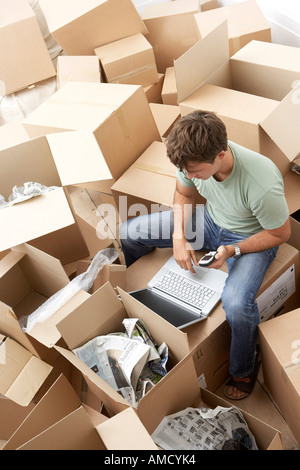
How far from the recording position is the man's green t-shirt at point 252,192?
152 cm

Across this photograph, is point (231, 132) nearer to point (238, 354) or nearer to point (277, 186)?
point (277, 186)

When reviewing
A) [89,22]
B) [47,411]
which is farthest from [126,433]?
[89,22]

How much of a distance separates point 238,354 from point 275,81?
3.63 ft

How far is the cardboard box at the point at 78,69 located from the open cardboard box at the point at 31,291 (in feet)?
3.48

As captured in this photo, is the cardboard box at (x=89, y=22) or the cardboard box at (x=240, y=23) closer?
the cardboard box at (x=240, y=23)

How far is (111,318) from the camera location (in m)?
1.66

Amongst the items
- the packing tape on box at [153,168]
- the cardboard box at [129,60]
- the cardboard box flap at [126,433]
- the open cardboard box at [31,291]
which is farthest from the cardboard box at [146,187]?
the cardboard box flap at [126,433]

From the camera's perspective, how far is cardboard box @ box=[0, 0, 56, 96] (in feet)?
8.38

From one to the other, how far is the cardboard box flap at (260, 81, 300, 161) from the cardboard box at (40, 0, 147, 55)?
127 centimetres

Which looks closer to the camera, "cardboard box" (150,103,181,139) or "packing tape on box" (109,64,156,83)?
"cardboard box" (150,103,181,139)

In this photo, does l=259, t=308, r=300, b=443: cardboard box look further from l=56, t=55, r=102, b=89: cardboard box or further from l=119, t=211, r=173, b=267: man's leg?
l=56, t=55, r=102, b=89: cardboard box

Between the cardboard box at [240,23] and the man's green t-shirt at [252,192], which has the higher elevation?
the cardboard box at [240,23]

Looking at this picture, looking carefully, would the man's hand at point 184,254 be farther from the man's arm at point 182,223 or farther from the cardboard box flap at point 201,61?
the cardboard box flap at point 201,61

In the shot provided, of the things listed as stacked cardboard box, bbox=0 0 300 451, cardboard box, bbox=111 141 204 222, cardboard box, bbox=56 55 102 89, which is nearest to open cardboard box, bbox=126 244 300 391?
stacked cardboard box, bbox=0 0 300 451
